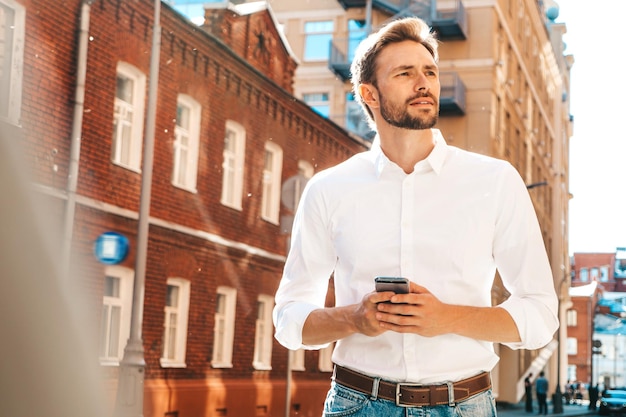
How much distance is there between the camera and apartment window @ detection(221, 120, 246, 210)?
3.44m

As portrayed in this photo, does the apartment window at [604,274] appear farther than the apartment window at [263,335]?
Yes

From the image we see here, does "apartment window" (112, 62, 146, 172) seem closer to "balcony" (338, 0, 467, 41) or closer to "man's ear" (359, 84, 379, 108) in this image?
"balcony" (338, 0, 467, 41)

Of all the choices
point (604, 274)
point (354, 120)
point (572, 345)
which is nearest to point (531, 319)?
point (354, 120)

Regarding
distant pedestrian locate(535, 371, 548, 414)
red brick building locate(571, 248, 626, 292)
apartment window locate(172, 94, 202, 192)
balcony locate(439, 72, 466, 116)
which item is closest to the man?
apartment window locate(172, 94, 202, 192)

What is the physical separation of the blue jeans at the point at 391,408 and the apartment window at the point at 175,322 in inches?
81.2

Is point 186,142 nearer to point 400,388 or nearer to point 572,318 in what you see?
point 572,318

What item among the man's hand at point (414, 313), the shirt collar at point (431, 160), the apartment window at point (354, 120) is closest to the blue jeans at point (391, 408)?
the man's hand at point (414, 313)

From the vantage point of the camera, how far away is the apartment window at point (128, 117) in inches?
125

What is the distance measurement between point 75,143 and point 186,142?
49 centimetres

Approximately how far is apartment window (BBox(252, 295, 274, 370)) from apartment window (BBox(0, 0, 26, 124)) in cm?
111

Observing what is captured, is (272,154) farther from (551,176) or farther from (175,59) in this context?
(551,176)

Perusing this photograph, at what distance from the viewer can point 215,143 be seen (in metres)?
3.49

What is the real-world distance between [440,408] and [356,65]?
1.47 feet

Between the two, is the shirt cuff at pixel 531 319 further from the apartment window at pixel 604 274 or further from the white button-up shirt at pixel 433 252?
the apartment window at pixel 604 274
